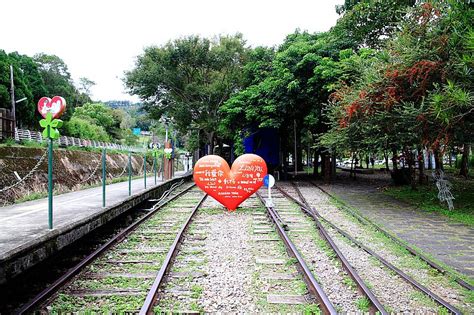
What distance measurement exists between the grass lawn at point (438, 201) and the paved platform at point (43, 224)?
8.28 meters

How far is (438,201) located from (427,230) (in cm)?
439

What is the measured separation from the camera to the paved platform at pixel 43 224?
4.61m

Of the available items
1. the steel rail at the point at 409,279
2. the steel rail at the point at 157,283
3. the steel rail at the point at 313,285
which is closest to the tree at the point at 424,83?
the steel rail at the point at 409,279

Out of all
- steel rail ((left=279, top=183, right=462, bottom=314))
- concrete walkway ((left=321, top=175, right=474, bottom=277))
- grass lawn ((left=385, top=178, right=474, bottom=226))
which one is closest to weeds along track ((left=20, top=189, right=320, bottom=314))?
steel rail ((left=279, top=183, right=462, bottom=314))

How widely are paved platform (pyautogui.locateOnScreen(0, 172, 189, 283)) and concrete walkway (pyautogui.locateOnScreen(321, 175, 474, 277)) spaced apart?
592cm

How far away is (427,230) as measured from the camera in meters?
7.86

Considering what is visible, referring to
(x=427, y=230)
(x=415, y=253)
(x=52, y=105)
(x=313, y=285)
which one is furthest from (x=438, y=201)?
(x=52, y=105)

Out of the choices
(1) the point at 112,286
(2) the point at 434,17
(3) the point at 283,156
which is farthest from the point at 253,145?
(1) the point at 112,286

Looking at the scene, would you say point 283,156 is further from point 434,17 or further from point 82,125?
point 82,125

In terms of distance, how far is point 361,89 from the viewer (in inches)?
401

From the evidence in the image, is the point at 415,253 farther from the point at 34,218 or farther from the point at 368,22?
the point at 368,22

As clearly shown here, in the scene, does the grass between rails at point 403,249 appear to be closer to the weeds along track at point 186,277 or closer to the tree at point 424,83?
the weeds along track at point 186,277

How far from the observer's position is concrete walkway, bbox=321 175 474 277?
601 centimetres

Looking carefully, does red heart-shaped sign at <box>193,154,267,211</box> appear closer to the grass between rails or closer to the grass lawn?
the grass between rails
